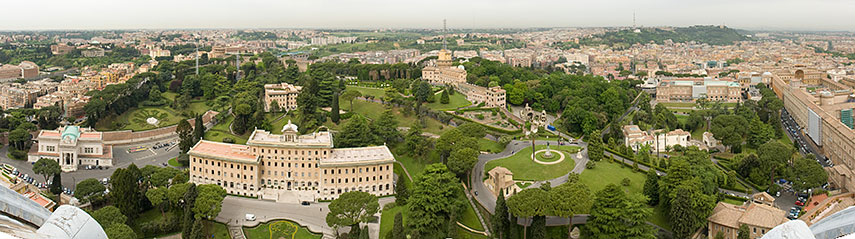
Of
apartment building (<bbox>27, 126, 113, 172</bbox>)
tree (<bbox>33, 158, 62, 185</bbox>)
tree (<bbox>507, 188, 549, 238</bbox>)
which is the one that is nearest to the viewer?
tree (<bbox>507, 188, 549, 238</bbox>)

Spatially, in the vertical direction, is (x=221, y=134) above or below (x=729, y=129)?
below

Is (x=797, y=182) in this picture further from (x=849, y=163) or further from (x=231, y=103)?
(x=231, y=103)

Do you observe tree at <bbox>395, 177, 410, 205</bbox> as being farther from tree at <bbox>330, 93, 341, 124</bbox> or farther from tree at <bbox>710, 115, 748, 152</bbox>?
tree at <bbox>710, 115, 748, 152</bbox>

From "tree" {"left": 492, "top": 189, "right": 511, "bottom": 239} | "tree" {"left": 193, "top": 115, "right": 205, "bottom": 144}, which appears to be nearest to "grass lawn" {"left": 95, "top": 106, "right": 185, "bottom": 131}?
"tree" {"left": 193, "top": 115, "right": 205, "bottom": 144}

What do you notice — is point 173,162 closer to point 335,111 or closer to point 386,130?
point 335,111

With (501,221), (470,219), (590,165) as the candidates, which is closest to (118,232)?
(470,219)
